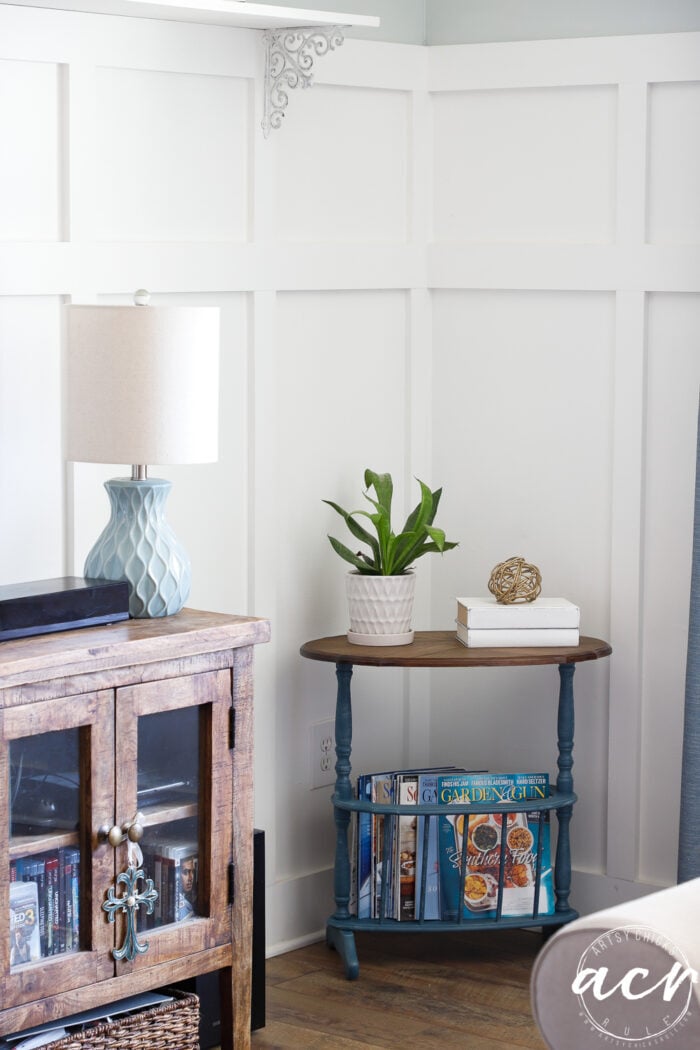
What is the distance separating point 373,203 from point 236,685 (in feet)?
4.32

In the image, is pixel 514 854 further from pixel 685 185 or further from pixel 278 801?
pixel 685 185

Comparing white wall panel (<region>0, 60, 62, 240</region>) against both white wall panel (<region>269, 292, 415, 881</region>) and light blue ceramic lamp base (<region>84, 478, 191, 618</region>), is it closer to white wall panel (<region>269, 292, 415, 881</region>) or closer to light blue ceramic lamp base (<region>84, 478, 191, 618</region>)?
light blue ceramic lamp base (<region>84, 478, 191, 618</region>)

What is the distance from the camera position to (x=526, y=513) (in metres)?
3.32

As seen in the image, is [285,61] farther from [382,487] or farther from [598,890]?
[598,890]

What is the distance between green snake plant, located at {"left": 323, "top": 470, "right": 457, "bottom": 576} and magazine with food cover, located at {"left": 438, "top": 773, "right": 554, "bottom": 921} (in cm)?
47

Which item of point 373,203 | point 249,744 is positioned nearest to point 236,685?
point 249,744

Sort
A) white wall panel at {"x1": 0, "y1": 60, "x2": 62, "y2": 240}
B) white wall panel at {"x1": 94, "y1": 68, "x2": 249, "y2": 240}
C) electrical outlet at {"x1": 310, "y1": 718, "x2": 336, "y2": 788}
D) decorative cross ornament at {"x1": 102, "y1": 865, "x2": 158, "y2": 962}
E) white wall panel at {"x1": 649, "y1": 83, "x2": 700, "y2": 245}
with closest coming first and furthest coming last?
decorative cross ornament at {"x1": 102, "y1": 865, "x2": 158, "y2": 962} → white wall panel at {"x1": 0, "y1": 60, "x2": 62, "y2": 240} → white wall panel at {"x1": 94, "y1": 68, "x2": 249, "y2": 240} → white wall panel at {"x1": 649, "y1": 83, "x2": 700, "y2": 245} → electrical outlet at {"x1": 310, "y1": 718, "x2": 336, "y2": 788}

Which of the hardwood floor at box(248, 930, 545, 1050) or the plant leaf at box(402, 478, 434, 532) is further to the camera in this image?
the plant leaf at box(402, 478, 434, 532)

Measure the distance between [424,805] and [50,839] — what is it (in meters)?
1.05

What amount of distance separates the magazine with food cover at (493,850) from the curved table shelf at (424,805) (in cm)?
3

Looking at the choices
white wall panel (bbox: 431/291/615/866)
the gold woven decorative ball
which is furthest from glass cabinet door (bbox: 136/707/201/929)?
white wall panel (bbox: 431/291/615/866)

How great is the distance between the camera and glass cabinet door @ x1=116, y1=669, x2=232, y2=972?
2248 mm

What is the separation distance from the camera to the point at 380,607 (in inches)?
120

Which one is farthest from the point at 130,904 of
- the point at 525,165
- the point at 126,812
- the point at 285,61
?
the point at 525,165
